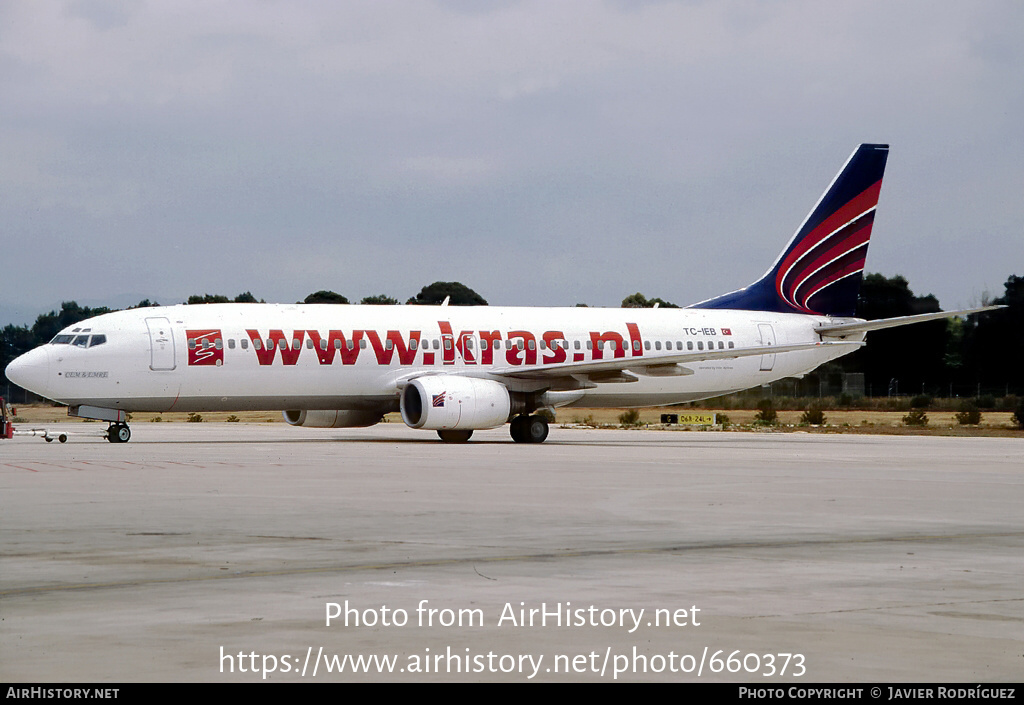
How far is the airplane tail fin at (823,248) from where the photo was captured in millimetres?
46250

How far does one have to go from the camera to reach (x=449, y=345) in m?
38.9

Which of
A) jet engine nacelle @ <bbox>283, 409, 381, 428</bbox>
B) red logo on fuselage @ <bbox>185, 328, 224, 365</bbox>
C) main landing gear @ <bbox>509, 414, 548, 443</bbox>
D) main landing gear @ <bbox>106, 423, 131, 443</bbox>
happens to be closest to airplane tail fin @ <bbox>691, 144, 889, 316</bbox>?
main landing gear @ <bbox>509, 414, 548, 443</bbox>

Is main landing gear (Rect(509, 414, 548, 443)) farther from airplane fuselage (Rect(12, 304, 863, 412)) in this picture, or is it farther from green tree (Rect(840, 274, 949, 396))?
green tree (Rect(840, 274, 949, 396))

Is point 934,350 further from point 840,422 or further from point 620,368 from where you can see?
point 620,368

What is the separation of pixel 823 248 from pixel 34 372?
26.3 metres

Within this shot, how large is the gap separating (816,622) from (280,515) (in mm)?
8559

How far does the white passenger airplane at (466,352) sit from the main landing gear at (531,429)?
43 mm

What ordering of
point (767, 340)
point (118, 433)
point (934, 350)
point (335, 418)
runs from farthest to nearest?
point (934, 350) → point (767, 340) → point (335, 418) → point (118, 433)

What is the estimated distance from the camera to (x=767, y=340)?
44781mm

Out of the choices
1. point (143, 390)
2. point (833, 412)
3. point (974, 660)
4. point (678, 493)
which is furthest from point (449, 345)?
point (833, 412)

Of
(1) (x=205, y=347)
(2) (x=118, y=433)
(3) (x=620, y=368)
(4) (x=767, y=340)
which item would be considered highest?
(4) (x=767, y=340)

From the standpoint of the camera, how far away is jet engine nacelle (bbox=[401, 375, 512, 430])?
118 ft

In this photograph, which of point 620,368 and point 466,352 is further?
point 466,352

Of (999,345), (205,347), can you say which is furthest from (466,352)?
(999,345)
